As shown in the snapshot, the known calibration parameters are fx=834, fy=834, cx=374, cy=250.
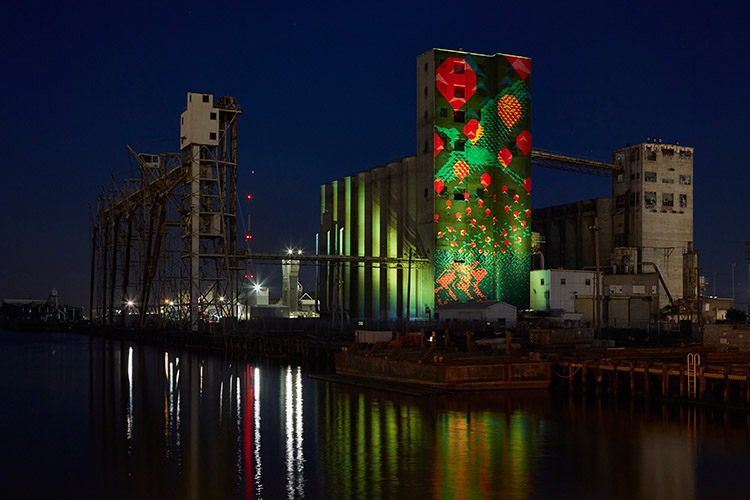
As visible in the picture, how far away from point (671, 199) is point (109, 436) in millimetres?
89862

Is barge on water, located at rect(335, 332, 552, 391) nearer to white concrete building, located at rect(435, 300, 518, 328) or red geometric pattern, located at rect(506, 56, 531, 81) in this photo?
white concrete building, located at rect(435, 300, 518, 328)

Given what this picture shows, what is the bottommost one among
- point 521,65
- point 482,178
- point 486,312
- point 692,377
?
point 692,377

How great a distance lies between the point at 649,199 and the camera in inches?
4193

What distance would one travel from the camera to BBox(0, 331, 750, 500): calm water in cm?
2369

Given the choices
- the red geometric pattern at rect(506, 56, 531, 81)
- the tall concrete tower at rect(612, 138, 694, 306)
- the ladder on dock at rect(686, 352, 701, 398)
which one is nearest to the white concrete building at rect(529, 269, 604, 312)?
the tall concrete tower at rect(612, 138, 694, 306)

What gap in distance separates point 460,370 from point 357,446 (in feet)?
41.7

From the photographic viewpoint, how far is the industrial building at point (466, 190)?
310ft

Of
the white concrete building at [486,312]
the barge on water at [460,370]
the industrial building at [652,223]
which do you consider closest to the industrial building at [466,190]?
the white concrete building at [486,312]

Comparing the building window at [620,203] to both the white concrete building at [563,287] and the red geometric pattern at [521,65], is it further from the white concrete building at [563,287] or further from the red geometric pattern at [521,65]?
the red geometric pattern at [521,65]

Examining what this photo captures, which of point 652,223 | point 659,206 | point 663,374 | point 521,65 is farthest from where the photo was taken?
point 659,206

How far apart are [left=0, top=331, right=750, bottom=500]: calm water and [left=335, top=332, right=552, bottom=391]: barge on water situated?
107 centimetres

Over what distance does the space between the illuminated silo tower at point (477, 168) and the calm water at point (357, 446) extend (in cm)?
4925

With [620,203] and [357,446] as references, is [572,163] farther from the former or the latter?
[357,446]

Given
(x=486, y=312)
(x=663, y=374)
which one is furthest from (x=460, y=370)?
(x=486, y=312)
